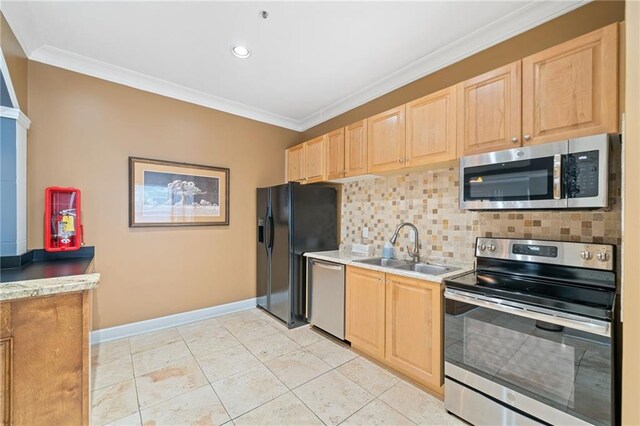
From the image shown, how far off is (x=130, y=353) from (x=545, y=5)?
167 inches

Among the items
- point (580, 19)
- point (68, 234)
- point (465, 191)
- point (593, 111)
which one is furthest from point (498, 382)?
point (68, 234)

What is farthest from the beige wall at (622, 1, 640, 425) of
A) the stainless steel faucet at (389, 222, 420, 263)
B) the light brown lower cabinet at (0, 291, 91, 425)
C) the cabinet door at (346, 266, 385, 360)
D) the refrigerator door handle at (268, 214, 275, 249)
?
the refrigerator door handle at (268, 214, 275, 249)

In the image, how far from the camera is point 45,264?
6.19ft

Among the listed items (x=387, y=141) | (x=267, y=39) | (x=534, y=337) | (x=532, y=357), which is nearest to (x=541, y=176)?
(x=534, y=337)

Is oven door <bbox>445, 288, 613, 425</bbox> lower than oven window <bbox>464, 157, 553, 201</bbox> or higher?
lower

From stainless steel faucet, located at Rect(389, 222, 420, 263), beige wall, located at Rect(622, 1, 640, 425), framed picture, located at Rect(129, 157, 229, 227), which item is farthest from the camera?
framed picture, located at Rect(129, 157, 229, 227)

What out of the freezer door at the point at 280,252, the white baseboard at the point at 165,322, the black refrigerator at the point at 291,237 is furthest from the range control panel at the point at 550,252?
the white baseboard at the point at 165,322

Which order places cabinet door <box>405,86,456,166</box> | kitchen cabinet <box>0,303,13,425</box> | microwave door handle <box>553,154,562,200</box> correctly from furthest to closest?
cabinet door <box>405,86,456,166</box> → microwave door handle <box>553,154,562,200</box> → kitchen cabinet <box>0,303,13,425</box>

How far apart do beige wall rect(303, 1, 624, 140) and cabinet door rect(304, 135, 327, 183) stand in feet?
2.37

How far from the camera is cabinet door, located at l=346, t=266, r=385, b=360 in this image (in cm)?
227

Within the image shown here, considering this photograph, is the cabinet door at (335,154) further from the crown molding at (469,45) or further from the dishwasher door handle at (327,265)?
the dishwasher door handle at (327,265)

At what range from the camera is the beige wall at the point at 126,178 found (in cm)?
243

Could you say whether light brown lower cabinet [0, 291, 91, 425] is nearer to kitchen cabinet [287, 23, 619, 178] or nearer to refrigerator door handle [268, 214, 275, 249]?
refrigerator door handle [268, 214, 275, 249]

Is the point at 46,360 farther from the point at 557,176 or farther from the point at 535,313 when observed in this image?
Answer: the point at 557,176
